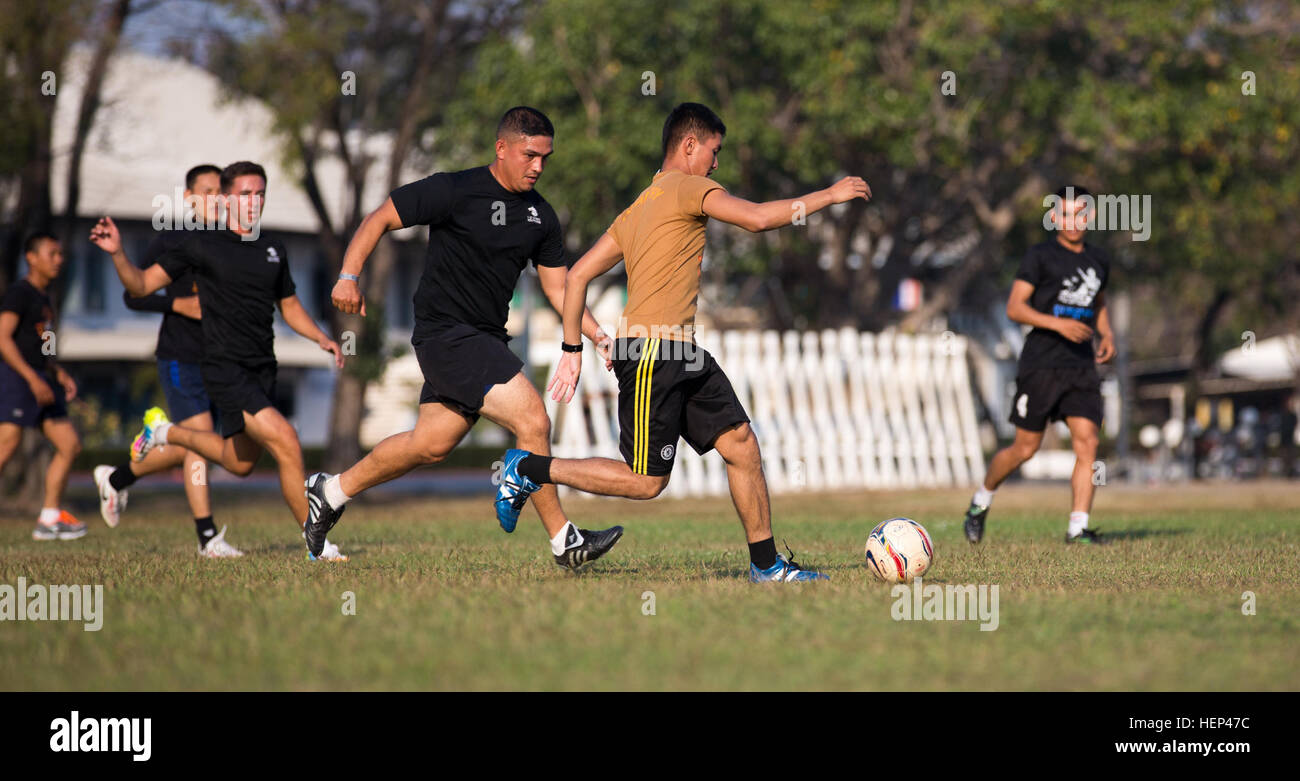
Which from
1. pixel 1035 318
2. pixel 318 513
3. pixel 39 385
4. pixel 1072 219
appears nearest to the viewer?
pixel 318 513

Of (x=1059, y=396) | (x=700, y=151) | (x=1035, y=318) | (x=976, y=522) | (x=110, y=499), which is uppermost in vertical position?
(x=700, y=151)

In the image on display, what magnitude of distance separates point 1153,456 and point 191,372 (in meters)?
26.5

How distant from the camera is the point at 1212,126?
81.9ft

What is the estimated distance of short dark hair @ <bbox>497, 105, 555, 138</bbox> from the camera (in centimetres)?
783

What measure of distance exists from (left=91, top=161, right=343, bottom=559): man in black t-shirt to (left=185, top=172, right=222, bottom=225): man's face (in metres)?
0.18

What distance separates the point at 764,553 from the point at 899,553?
0.68m

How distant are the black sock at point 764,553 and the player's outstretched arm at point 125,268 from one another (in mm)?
3883

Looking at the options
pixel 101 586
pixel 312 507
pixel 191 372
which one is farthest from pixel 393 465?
pixel 191 372

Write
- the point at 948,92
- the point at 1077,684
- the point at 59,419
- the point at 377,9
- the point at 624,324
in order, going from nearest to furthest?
1. the point at 1077,684
2. the point at 624,324
3. the point at 59,419
4. the point at 948,92
5. the point at 377,9

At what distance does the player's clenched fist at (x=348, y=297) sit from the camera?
739cm

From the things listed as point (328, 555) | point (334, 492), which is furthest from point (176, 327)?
point (334, 492)

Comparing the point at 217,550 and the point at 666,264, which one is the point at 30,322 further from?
the point at 666,264

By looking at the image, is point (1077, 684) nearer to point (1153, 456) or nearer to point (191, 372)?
point (191, 372)

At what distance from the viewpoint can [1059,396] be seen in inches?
426
